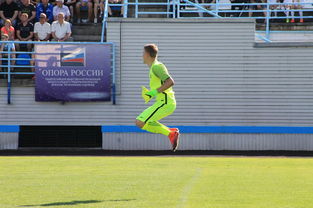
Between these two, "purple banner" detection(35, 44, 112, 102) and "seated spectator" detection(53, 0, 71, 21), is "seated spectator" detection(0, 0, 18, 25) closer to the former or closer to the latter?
"seated spectator" detection(53, 0, 71, 21)

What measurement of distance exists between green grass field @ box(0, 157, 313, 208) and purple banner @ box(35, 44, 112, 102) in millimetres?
7184

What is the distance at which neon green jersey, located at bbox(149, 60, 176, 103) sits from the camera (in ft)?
38.7

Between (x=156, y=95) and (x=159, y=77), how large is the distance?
416mm

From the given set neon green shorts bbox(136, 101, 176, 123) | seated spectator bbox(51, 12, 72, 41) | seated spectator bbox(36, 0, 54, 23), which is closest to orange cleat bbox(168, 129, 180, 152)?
neon green shorts bbox(136, 101, 176, 123)

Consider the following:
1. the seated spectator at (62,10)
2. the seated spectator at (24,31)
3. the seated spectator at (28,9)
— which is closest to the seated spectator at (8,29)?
the seated spectator at (24,31)

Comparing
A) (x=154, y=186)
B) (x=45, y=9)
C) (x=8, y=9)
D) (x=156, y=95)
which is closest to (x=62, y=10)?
(x=45, y=9)

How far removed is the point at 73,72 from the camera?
2220cm

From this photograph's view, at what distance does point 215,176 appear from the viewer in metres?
12.5

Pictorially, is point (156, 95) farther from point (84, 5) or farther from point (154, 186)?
point (84, 5)

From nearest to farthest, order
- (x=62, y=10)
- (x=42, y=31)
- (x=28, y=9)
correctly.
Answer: (x=42, y=31)
(x=62, y=10)
(x=28, y=9)

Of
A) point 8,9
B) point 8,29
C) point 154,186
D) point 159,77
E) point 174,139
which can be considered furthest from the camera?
point 8,9

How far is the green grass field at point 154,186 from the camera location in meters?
9.15

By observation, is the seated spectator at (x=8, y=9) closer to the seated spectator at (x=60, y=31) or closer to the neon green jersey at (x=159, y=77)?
the seated spectator at (x=60, y=31)

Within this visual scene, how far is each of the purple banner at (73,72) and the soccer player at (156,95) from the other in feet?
32.7
